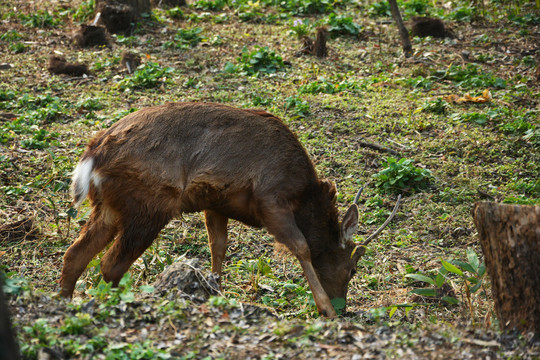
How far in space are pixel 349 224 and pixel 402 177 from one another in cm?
195

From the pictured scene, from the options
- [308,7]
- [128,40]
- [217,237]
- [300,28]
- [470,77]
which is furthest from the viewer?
[308,7]

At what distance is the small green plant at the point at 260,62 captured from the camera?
11.0 m

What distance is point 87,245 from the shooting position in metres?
5.53

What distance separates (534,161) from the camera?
26.6 ft

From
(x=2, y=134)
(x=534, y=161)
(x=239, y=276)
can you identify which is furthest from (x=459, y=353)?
(x=2, y=134)

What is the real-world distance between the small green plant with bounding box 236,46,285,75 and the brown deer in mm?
5048

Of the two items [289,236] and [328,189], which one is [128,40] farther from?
[289,236]

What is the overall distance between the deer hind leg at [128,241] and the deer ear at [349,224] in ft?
5.82

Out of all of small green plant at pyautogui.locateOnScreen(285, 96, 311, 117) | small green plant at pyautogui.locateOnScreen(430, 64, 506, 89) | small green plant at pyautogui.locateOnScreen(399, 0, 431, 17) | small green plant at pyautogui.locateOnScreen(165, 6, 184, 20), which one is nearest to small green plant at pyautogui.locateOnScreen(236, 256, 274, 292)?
small green plant at pyautogui.locateOnScreen(285, 96, 311, 117)

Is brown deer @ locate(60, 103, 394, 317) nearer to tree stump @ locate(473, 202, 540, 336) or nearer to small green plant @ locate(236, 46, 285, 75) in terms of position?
tree stump @ locate(473, 202, 540, 336)

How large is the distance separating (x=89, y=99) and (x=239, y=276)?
464 centimetres

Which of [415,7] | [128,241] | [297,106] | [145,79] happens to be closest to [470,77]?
[297,106]

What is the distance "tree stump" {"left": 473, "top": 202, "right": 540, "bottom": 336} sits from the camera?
4.02 metres

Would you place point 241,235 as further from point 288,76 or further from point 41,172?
point 288,76
